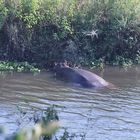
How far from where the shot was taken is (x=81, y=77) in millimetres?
11328

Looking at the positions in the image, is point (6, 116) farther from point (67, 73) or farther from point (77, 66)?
point (77, 66)

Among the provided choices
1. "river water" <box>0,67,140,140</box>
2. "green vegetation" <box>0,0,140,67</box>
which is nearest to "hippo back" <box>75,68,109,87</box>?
"river water" <box>0,67,140,140</box>

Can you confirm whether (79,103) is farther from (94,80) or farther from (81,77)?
(81,77)

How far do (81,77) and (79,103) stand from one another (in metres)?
2.12

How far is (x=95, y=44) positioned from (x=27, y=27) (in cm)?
220

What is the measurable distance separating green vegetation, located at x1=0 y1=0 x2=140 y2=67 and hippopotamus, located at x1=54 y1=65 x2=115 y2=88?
3.58 feet

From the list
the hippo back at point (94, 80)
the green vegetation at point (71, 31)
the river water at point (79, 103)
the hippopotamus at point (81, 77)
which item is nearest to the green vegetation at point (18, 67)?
the river water at point (79, 103)

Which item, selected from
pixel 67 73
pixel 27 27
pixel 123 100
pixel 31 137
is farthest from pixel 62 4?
pixel 31 137

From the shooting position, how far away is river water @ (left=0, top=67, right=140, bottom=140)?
7480 mm

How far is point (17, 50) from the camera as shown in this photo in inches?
522

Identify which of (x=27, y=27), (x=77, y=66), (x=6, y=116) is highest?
(x=27, y=27)

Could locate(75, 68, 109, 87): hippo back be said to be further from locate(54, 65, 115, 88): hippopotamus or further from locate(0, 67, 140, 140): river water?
locate(0, 67, 140, 140): river water

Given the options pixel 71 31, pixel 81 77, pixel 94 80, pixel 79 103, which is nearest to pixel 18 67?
pixel 81 77

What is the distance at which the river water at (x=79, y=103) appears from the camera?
748 cm
